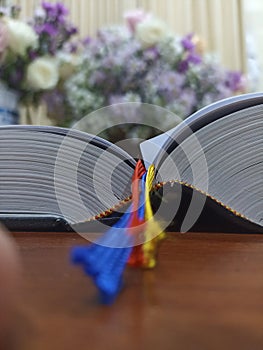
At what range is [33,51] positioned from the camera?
2.89 feet

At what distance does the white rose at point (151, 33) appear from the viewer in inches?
34.3

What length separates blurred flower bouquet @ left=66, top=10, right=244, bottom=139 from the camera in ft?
2.81

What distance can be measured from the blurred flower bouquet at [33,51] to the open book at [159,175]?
1.22ft

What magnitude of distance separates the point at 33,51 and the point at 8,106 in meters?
0.12

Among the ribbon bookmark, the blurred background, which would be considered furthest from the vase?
the ribbon bookmark

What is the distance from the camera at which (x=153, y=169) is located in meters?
0.45

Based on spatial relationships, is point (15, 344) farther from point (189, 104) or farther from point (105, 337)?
point (189, 104)

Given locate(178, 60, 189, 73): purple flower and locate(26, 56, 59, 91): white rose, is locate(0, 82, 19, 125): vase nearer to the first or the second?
locate(26, 56, 59, 91): white rose

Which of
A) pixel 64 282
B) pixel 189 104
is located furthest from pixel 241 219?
pixel 189 104

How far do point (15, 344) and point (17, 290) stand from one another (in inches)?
0.8

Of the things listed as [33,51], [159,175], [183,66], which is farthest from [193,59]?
[159,175]

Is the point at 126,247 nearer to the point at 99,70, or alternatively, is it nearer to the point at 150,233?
the point at 150,233

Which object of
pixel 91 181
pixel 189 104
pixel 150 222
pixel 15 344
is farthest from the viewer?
pixel 189 104

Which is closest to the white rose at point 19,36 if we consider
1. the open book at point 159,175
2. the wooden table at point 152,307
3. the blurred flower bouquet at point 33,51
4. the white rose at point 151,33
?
the blurred flower bouquet at point 33,51
